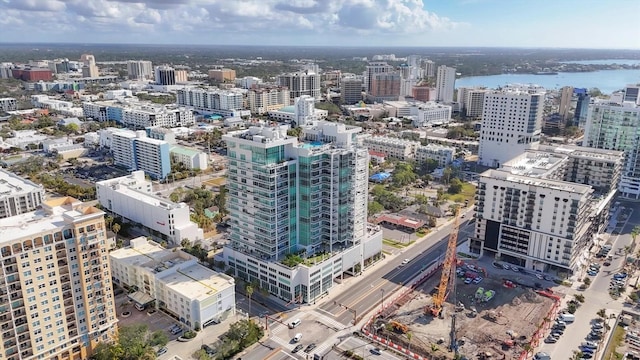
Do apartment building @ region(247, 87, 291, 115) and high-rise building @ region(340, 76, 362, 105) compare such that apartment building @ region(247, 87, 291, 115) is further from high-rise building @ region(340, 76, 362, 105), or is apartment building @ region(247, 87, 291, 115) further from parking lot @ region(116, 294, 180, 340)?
parking lot @ region(116, 294, 180, 340)

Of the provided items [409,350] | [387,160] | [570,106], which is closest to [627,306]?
[409,350]

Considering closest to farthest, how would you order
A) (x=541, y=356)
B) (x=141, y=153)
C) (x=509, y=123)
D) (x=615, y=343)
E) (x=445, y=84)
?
(x=541, y=356) → (x=615, y=343) → (x=141, y=153) → (x=509, y=123) → (x=445, y=84)

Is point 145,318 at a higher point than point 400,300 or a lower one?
lower

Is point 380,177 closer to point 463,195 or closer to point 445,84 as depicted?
point 463,195

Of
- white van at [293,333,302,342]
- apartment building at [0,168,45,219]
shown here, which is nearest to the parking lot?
white van at [293,333,302,342]

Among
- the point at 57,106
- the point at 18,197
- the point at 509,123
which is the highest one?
the point at 509,123

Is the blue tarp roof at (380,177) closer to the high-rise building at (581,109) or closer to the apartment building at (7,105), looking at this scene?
the high-rise building at (581,109)

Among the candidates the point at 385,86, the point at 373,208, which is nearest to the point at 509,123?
the point at 373,208
